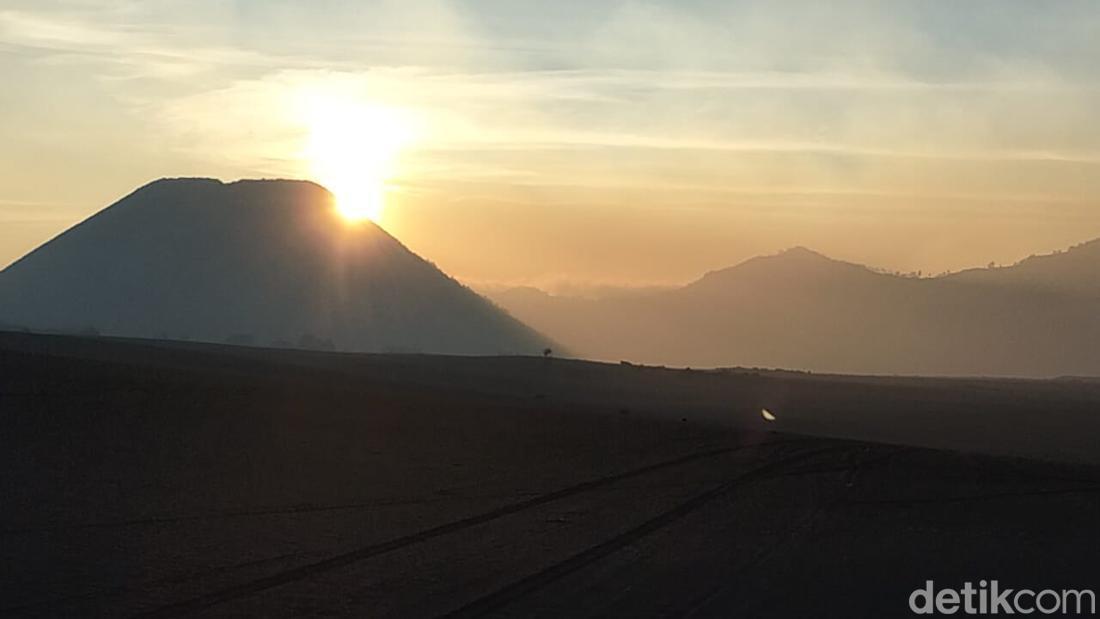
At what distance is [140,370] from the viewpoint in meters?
37.5

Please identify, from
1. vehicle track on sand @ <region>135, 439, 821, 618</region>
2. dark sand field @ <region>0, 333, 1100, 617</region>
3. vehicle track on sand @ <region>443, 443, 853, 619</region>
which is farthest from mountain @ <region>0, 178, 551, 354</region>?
vehicle track on sand @ <region>443, 443, 853, 619</region>

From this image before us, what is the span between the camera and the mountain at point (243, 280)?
466 ft

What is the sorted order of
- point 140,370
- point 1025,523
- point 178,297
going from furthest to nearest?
point 178,297 < point 140,370 < point 1025,523

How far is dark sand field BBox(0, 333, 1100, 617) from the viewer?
45.4 ft

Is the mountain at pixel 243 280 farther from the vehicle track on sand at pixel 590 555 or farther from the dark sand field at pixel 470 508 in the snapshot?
the vehicle track on sand at pixel 590 555

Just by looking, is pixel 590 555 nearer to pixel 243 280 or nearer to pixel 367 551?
pixel 367 551

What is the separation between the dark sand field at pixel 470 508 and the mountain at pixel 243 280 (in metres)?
99.6

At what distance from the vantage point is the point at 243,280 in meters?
151

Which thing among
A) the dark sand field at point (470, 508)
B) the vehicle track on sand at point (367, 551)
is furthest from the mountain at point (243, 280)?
the vehicle track on sand at point (367, 551)

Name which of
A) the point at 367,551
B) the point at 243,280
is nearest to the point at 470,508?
the point at 367,551

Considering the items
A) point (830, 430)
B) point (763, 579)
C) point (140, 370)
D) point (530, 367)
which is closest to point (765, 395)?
point (530, 367)

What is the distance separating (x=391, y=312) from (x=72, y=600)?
142 meters

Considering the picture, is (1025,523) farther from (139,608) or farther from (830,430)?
(830,430)

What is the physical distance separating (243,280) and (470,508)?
135608 millimetres
